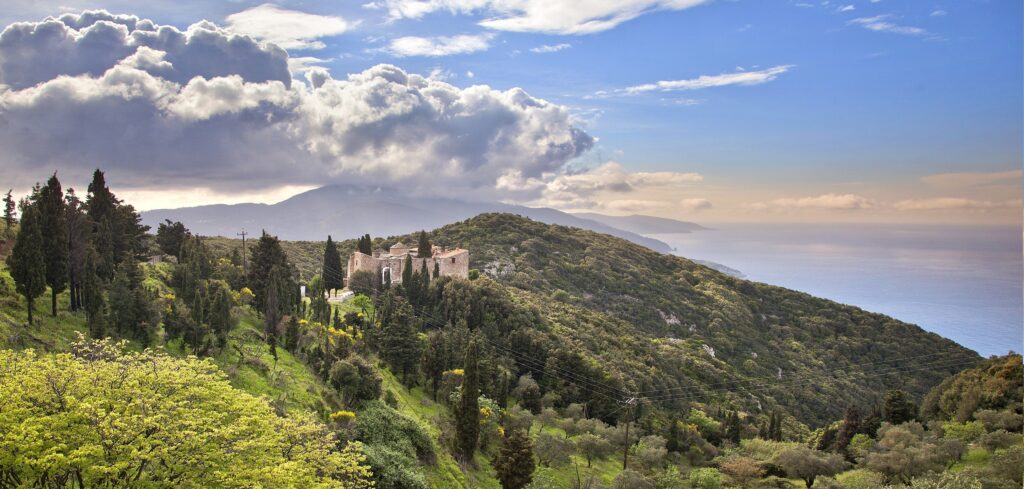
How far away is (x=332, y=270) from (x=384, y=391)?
33.1 m

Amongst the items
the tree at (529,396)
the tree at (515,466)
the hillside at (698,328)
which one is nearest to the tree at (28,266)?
the tree at (515,466)

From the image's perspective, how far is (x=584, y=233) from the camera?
144000 millimetres

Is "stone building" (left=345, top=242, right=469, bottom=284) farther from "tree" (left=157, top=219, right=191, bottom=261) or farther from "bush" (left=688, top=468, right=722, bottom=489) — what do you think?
"bush" (left=688, top=468, right=722, bottom=489)

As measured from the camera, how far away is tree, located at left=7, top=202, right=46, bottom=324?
28.7 metres

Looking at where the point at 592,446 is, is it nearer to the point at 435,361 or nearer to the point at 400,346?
the point at 435,361

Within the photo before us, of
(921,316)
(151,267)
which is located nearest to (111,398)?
(151,267)

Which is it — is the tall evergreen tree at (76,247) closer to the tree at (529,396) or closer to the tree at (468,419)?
the tree at (468,419)

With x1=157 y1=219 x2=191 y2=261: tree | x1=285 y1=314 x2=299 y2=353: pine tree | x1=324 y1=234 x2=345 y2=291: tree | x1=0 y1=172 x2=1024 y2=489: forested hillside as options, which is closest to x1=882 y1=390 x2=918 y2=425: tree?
x1=0 y1=172 x2=1024 y2=489: forested hillside

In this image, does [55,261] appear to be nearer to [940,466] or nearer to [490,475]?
[490,475]

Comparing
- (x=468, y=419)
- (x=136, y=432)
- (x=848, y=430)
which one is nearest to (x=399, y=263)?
(x=468, y=419)

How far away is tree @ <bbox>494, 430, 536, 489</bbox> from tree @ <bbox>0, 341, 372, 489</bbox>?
15.6 m

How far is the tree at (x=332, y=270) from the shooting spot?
6669 centimetres

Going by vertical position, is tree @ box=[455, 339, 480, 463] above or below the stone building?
below

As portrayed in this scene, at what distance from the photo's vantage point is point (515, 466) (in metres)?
33.3
